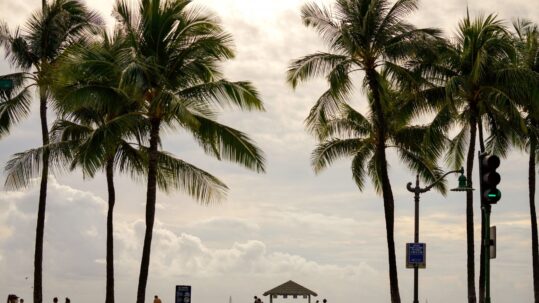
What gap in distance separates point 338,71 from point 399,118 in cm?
472

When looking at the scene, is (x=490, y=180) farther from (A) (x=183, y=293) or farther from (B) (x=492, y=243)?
(A) (x=183, y=293)

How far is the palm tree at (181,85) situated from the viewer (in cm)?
3106

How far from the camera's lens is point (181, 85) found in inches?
1280

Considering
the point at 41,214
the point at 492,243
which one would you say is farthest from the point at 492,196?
the point at 41,214

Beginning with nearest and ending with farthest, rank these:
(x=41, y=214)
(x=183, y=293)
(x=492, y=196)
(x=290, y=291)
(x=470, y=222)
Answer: (x=492, y=196), (x=183, y=293), (x=41, y=214), (x=470, y=222), (x=290, y=291)

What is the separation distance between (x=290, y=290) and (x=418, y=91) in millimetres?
18514

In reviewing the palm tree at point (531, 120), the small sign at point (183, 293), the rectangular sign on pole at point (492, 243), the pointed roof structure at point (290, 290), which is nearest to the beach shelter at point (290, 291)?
the pointed roof structure at point (290, 290)

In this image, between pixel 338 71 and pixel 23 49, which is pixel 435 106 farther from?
pixel 23 49

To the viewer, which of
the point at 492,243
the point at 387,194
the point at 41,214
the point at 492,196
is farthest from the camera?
the point at 41,214

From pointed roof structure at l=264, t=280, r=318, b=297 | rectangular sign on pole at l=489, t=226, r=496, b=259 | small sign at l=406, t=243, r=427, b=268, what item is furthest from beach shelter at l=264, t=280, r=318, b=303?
rectangular sign on pole at l=489, t=226, r=496, b=259

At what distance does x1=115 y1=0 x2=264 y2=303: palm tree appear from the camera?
31062mm

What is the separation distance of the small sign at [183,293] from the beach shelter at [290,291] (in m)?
26.4

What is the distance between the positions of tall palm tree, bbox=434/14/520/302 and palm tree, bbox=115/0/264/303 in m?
10.9

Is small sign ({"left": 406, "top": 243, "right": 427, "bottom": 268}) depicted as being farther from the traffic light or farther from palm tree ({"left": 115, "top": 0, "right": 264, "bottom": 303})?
the traffic light
